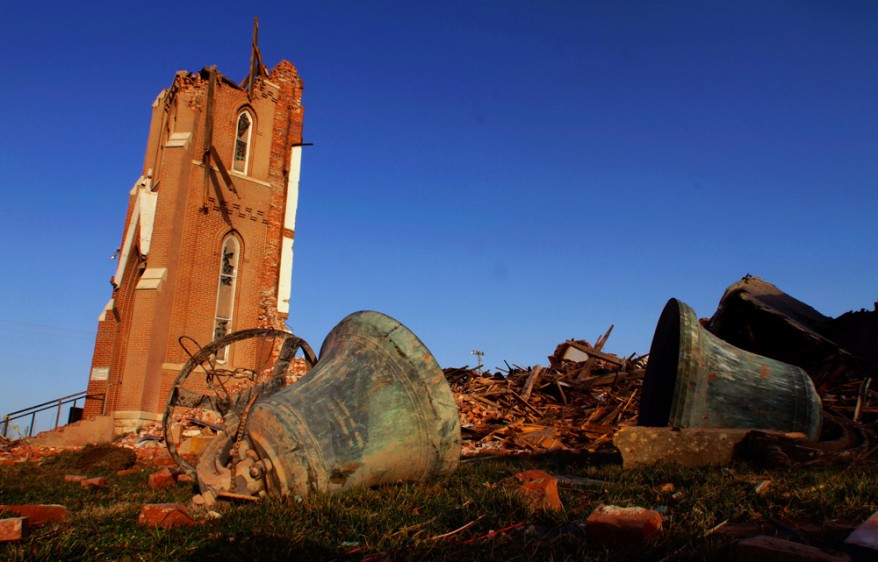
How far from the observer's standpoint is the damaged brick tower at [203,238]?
623 inches

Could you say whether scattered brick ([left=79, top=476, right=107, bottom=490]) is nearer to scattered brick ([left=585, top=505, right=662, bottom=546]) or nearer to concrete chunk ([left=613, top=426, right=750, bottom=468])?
concrete chunk ([left=613, top=426, right=750, bottom=468])

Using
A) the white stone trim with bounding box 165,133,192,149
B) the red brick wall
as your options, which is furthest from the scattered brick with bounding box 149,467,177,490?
the white stone trim with bounding box 165,133,192,149

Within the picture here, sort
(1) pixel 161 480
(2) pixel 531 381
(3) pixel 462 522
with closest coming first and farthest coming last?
(3) pixel 462 522
(1) pixel 161 480
(2) pixel 531 381

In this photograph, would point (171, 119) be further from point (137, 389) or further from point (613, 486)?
point (613, 486)

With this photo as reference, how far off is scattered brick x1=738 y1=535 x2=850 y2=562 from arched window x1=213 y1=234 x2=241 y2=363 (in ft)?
52.7

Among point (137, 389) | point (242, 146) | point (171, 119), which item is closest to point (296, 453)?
point (137, 389)

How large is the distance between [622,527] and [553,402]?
413 inches

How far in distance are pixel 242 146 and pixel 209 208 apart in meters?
2.49

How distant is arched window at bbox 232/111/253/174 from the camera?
18297 millimetres

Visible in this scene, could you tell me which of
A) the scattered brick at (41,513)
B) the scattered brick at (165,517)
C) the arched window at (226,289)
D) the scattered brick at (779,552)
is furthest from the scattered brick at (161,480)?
the arched window at (226,289)

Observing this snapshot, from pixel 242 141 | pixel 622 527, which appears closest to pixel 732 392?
pixel 622 527

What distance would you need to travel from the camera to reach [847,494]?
3.84 metres

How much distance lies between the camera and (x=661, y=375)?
7.93 meters

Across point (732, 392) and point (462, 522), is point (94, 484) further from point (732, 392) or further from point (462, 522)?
point (732, 392)
